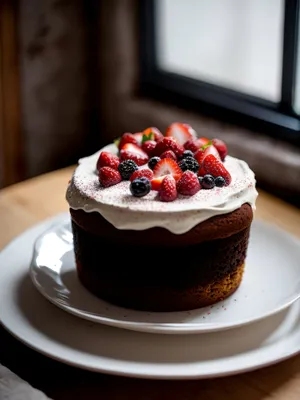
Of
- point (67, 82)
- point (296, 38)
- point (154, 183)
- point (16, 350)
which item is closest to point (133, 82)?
point (67, 82)

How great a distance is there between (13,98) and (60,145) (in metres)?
0.29

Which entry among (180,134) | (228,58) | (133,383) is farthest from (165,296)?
(228,58)

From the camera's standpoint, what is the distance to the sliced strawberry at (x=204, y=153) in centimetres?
154

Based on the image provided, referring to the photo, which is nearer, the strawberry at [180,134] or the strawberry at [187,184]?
the strawberry at [187,184]

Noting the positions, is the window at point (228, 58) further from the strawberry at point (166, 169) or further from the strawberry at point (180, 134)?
the strawberry at point (166, 169)

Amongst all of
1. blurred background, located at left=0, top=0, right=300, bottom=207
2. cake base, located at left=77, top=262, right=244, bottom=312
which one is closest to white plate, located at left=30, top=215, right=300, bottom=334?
cake base, located at left=77, top=262, right=244, bottom=312

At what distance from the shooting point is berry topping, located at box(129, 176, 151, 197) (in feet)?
4.56

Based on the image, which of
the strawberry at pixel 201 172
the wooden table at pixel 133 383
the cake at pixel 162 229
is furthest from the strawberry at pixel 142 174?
the wooden table at pixel 133 383

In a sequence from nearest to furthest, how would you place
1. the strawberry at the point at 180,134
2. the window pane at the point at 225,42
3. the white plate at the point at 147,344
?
the white plate at the point at 147,344 < the strawberry at the point at 180,134 < the window pane at the point at 225,42

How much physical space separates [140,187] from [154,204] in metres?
0.05

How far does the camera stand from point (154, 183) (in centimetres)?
143

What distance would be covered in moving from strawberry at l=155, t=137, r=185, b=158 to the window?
655mm

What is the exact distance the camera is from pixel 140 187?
139cm

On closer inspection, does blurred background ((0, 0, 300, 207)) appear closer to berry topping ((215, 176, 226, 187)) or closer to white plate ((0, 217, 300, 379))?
berry topping ((215, 176, 226, 187))
